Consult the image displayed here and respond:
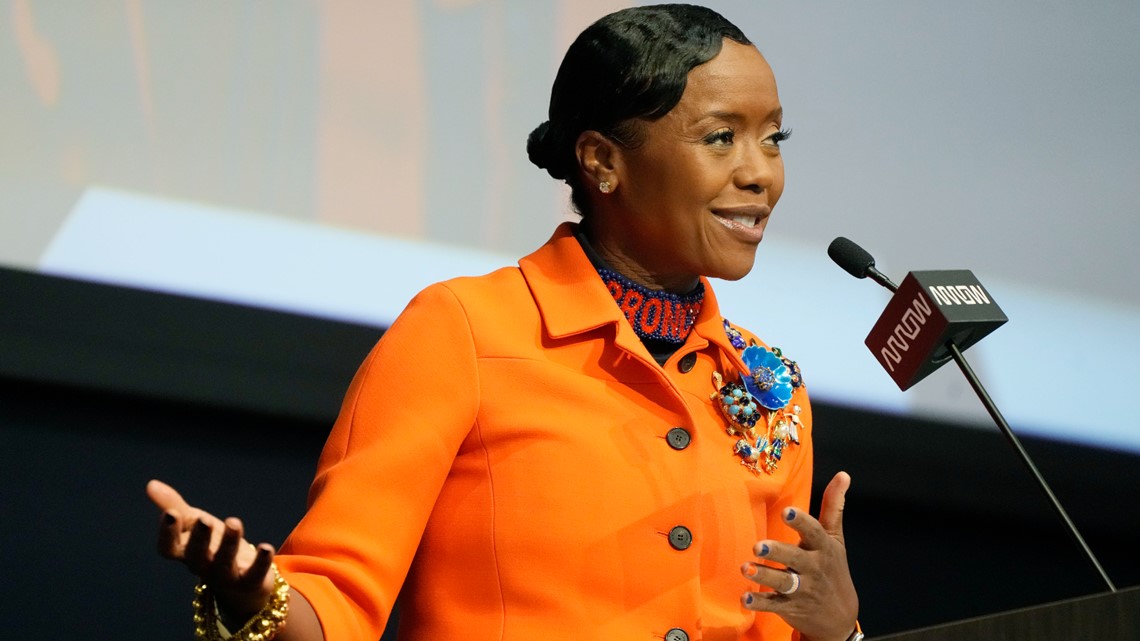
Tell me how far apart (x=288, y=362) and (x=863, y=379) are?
1.20 metres

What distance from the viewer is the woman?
1484 mm

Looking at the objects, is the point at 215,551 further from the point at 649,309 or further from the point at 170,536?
the point at 649,309

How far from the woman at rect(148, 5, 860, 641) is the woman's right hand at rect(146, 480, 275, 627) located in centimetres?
9

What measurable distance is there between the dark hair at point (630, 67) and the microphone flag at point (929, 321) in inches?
14.8

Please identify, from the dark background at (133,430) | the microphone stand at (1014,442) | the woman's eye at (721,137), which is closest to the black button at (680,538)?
the microphone stand at (1014,442)

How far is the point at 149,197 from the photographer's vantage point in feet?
8.36

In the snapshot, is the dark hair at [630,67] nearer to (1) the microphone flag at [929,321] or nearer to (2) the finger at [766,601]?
(1) the microphone flag at [929,321]

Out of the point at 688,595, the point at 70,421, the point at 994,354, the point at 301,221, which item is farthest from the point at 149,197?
the point at 994,354

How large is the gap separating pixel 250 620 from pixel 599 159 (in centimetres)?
76

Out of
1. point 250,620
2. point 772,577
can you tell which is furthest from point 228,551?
point 772,577

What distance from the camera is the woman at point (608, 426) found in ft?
4.87

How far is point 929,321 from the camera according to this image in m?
1.53

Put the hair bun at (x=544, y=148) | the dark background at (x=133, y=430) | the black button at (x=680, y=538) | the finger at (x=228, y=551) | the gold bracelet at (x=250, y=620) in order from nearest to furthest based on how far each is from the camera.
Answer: the finger at (x=228, y=551) < the gold bracelet at (x=250, y=620) < the black button at (x=680, y=538) < the hair bun at (x=544, y=148) < the dark background at (x=133, y=430)

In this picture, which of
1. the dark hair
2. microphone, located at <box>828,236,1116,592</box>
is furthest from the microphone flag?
the dark hair
